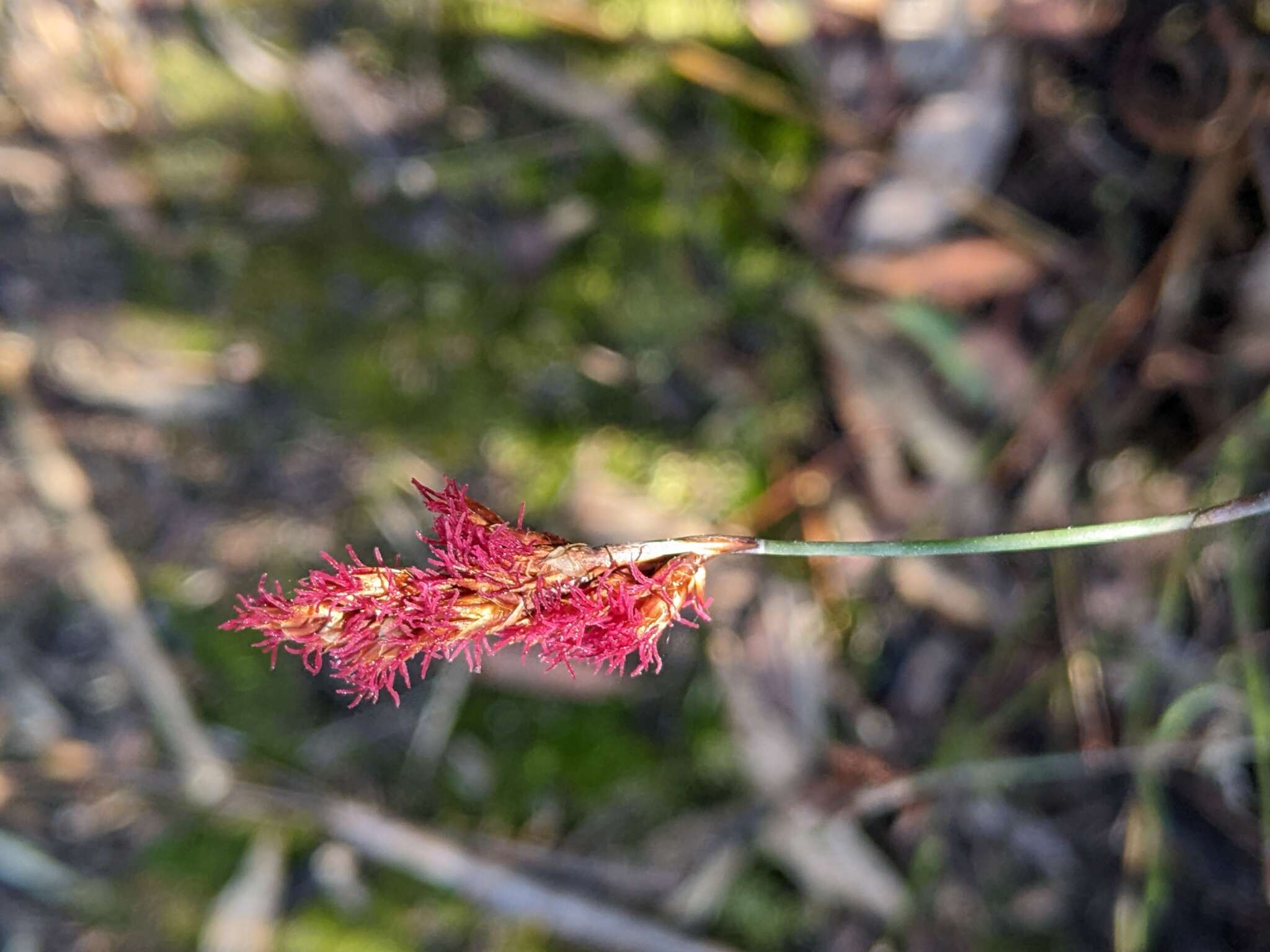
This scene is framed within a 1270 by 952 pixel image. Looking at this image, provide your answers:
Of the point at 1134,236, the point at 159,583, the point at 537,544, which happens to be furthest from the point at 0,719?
the point at 1134,236

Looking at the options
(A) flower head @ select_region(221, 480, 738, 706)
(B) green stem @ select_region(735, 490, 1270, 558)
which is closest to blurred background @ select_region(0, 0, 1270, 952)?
(B) green stem @ select_region(735, 490, 1270, 558)

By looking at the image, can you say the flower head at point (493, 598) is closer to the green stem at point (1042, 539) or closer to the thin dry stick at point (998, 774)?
the green stem at point (1042, 539)

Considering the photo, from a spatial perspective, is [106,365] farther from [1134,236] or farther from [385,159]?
[1134,236]

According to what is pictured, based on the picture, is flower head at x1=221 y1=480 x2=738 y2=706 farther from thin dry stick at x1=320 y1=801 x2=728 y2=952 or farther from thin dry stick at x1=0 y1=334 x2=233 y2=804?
thin dry stick at x1=0 y1=334 x2=233 y2=804

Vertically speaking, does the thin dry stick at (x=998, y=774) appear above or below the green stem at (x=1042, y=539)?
below

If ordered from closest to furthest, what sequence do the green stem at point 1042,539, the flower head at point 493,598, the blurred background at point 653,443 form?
1. the green stem at point 1042,539
2. the flower head at point 493,598
3. the blurred background at point 653,443

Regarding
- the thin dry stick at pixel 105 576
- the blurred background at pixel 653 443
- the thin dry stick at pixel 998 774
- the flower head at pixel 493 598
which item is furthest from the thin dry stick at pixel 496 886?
the flower head at pixel 493 598
